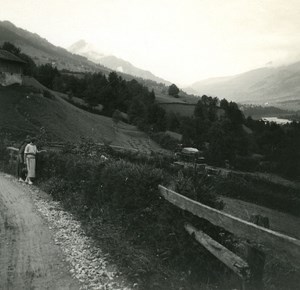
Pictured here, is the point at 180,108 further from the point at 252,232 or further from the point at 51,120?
the point at 252,232

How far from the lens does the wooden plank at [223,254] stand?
4.81 meters

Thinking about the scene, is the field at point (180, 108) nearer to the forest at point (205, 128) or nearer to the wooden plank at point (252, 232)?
the forest at point (205, 128)

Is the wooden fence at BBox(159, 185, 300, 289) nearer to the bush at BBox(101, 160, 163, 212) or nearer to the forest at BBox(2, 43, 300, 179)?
the bush at BBox(101, 160, 163, 212)

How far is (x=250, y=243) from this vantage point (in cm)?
501

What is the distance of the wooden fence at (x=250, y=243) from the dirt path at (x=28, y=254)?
94.0 inches

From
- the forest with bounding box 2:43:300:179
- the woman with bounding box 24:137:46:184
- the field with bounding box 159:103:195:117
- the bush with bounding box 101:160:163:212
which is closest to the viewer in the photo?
the bush with bounding box 101:160:163:212

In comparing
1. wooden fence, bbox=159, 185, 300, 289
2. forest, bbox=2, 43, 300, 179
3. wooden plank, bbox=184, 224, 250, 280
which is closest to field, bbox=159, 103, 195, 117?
forest, bbox=2, 43, 300, 179

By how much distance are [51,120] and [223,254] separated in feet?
197

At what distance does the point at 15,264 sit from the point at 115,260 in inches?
74.8

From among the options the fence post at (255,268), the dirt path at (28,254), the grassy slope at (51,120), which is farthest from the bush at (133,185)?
the grassy slope at (51,120)

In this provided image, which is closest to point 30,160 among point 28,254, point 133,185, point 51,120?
point 28,254

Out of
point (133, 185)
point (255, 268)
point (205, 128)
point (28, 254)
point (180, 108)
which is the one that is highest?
point (133, 185)

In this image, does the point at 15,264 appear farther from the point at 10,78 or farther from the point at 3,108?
the point at 10,78

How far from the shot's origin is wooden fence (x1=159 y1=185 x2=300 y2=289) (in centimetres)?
405
